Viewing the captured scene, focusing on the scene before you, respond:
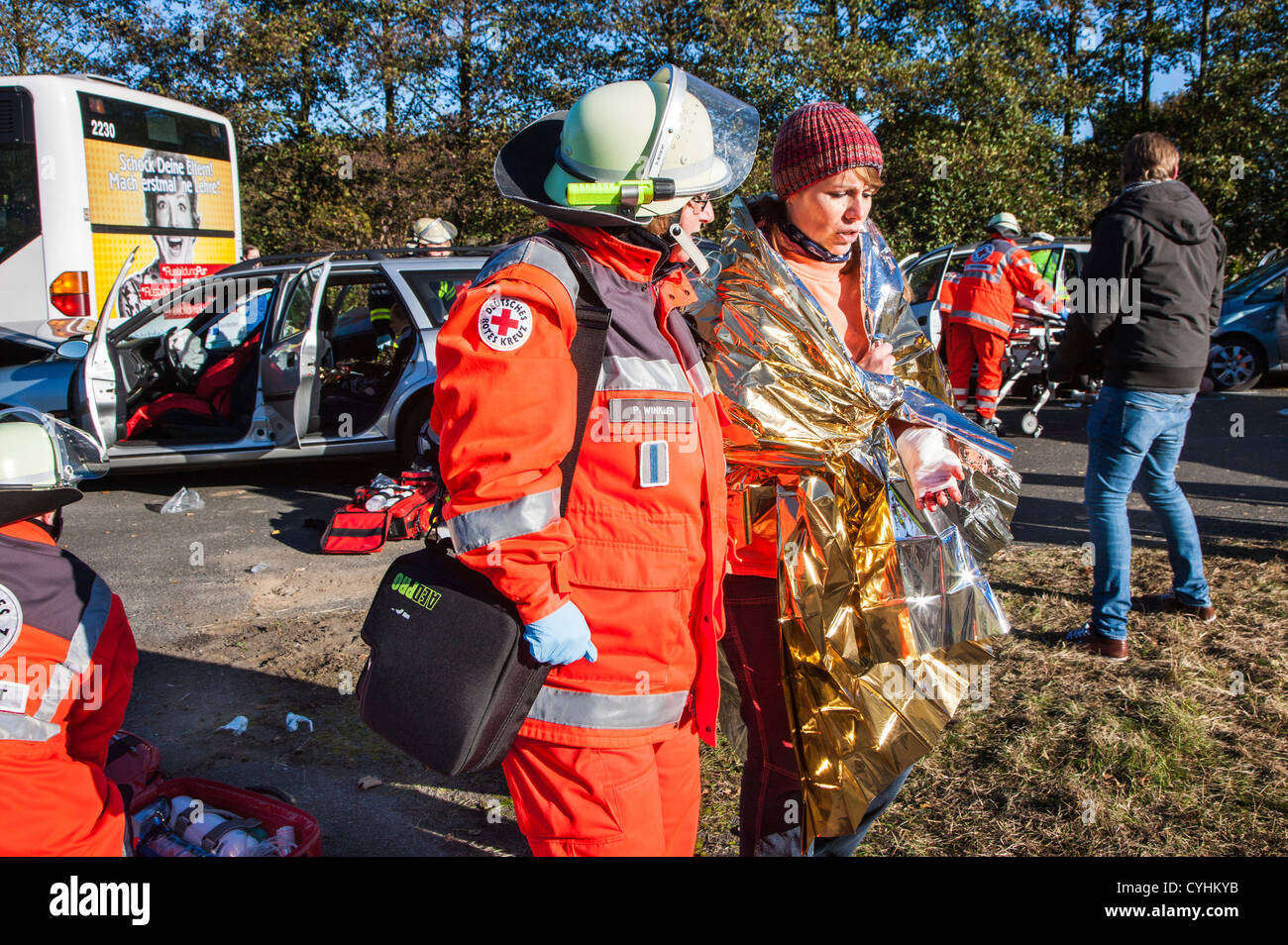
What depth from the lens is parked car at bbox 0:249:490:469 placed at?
6.73m

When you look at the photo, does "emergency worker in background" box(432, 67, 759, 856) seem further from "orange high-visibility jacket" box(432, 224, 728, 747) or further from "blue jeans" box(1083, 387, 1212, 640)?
"blue jeans" box(1083, 387, 1212, 640)

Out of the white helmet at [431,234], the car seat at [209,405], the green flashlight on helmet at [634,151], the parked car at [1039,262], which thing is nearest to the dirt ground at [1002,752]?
the green flashlight on helmet at [634,151]

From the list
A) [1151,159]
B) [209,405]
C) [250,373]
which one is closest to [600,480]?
[1151,159]

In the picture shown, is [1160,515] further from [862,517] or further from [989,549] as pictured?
[862,517]

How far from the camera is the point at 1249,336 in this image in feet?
36.2

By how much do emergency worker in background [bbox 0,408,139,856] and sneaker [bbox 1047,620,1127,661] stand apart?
3.48 meters

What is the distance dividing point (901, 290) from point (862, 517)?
704mm

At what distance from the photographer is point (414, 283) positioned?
7.00 m

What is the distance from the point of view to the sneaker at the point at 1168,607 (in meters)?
4.21

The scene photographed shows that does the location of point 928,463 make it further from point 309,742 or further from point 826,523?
point 309,742

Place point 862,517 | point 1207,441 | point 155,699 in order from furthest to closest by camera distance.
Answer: point 1207,441 < point 155,699 < point 862,517

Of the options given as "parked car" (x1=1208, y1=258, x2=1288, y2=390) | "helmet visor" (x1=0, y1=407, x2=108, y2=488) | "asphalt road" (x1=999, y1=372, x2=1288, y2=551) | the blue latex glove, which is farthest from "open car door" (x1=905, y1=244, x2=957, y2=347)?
the blue latex glove

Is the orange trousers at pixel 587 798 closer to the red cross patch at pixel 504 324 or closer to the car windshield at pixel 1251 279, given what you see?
the red cross patch at pixel 504 324
